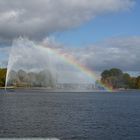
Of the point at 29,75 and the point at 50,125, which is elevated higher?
the point at 29,75

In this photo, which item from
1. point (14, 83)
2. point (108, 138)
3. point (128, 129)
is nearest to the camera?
point (108, 138)

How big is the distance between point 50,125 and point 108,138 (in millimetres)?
9458

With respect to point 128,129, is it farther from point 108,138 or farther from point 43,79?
point 43,79

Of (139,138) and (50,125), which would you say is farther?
(50,125)

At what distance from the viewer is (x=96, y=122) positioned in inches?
1746

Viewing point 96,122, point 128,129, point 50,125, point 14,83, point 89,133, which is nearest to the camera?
point 89,133

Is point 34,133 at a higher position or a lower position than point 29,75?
lower

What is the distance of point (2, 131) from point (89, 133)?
8.25 m

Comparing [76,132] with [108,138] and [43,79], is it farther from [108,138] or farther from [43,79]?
[43,79]

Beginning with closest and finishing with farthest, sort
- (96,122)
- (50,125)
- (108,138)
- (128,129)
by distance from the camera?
(108,138), (128,129), (50,125), (96,122)

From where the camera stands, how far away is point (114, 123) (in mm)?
43250

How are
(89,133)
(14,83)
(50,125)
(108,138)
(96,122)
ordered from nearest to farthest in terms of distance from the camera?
(108,138)
(89,133)
(50,125)
(96,122)
(14,83)

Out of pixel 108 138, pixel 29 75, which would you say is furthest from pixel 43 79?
pixel 108 138

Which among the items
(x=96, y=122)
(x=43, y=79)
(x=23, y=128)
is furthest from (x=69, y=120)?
(x=43, y=79)
